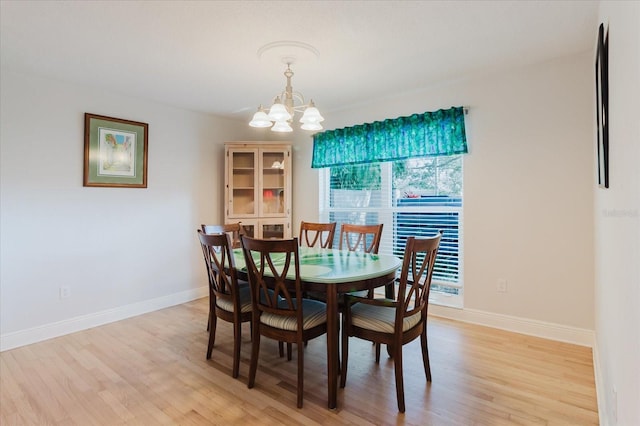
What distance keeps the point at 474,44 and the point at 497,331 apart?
243 cm

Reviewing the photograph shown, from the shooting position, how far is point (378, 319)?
6.68 feet

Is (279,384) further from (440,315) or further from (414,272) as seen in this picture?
(440,315)

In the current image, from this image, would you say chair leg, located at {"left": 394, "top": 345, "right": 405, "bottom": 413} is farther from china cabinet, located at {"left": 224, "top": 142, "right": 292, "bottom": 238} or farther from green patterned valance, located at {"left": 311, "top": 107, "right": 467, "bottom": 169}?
china cabinet, located at {"left": 224, "top": 142, "right": 292, "bottom": 238}

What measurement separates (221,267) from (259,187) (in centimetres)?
227

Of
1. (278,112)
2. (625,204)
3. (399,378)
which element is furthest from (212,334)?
(625,204)

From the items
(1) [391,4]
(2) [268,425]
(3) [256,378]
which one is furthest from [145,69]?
(2) [268,425]

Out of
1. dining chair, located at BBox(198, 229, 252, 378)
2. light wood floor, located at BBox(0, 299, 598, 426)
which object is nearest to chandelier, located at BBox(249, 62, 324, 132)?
dining chair, located at BBox(198, 229, 252, 378)

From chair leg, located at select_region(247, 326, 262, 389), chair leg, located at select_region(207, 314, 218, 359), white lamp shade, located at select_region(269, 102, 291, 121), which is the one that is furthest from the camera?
chair leg, located at select_region(207, 314, 218, 359)

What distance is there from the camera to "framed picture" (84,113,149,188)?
342cm

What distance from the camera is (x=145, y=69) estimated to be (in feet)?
9.82

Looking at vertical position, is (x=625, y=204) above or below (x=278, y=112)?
below

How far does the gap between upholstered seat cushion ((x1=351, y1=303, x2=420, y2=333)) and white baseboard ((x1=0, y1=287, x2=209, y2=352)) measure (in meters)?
2.75

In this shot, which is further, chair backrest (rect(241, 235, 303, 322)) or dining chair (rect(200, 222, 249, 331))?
dining chair (rect(200, 222, 249, 331))

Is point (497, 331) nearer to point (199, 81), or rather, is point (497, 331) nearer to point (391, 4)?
point (391, 4)
